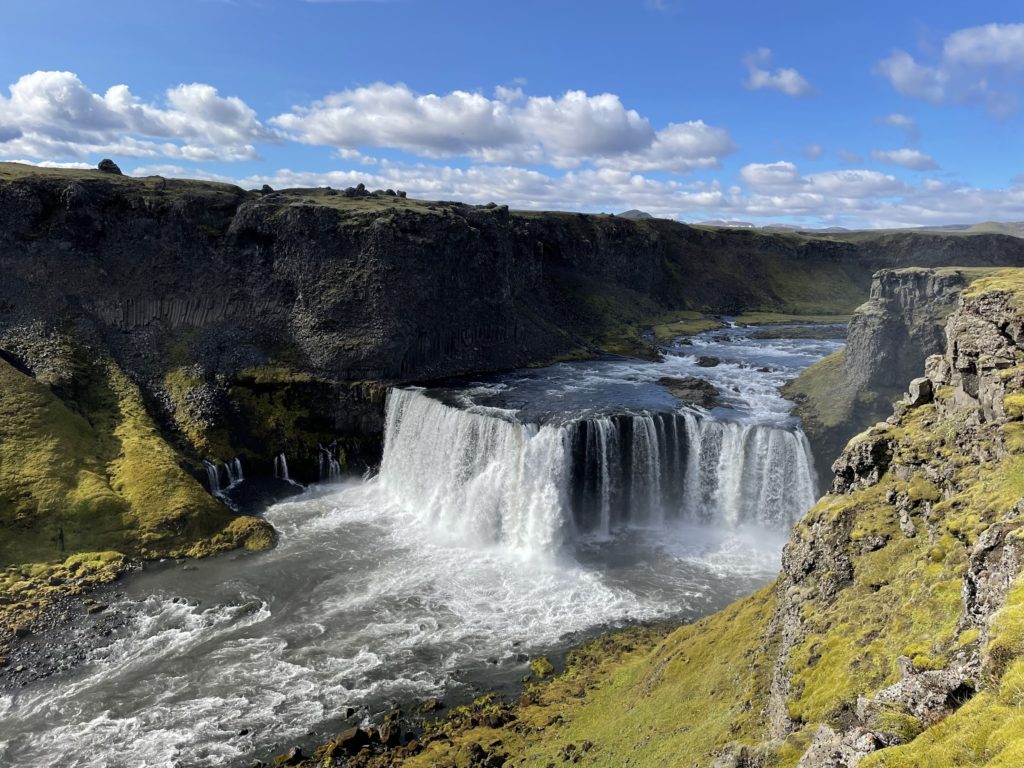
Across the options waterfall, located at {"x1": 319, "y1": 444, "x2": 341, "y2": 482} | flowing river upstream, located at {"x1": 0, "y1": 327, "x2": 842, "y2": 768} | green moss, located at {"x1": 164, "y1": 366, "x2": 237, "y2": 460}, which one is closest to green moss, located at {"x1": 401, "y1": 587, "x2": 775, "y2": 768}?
flowing river upstream, located at {"x1": 0, "y1": 327, "x2": 842, "y2": 768}

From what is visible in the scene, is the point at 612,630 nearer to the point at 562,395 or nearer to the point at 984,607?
the point at 984,607

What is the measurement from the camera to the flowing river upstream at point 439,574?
25453 mm

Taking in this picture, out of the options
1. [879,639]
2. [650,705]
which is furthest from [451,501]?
[879,639]

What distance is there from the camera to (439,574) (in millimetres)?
36031

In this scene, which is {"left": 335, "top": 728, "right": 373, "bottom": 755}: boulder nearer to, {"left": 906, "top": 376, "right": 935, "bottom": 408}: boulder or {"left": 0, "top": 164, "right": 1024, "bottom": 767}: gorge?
{"left": 0, "top": 164, "right": 1024, "bottom": 767}: gorge

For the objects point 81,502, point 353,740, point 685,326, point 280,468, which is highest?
point 685,326

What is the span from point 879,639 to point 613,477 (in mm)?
29481

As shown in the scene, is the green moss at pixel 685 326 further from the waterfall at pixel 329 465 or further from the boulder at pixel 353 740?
the boulder at pixel 353 740

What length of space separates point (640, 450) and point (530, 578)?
39.4 ft

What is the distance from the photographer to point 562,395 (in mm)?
53719

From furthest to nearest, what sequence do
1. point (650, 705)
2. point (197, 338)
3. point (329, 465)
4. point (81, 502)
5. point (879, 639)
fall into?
point (197, 338)
point (329, 465)
point (81, 502)
point (650, 705)
point (879, 639)

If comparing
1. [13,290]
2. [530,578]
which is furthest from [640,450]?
[13,290]

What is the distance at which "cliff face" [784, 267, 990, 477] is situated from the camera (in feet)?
135

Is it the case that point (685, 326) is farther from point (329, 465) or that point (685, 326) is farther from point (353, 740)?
point (353, 740)
